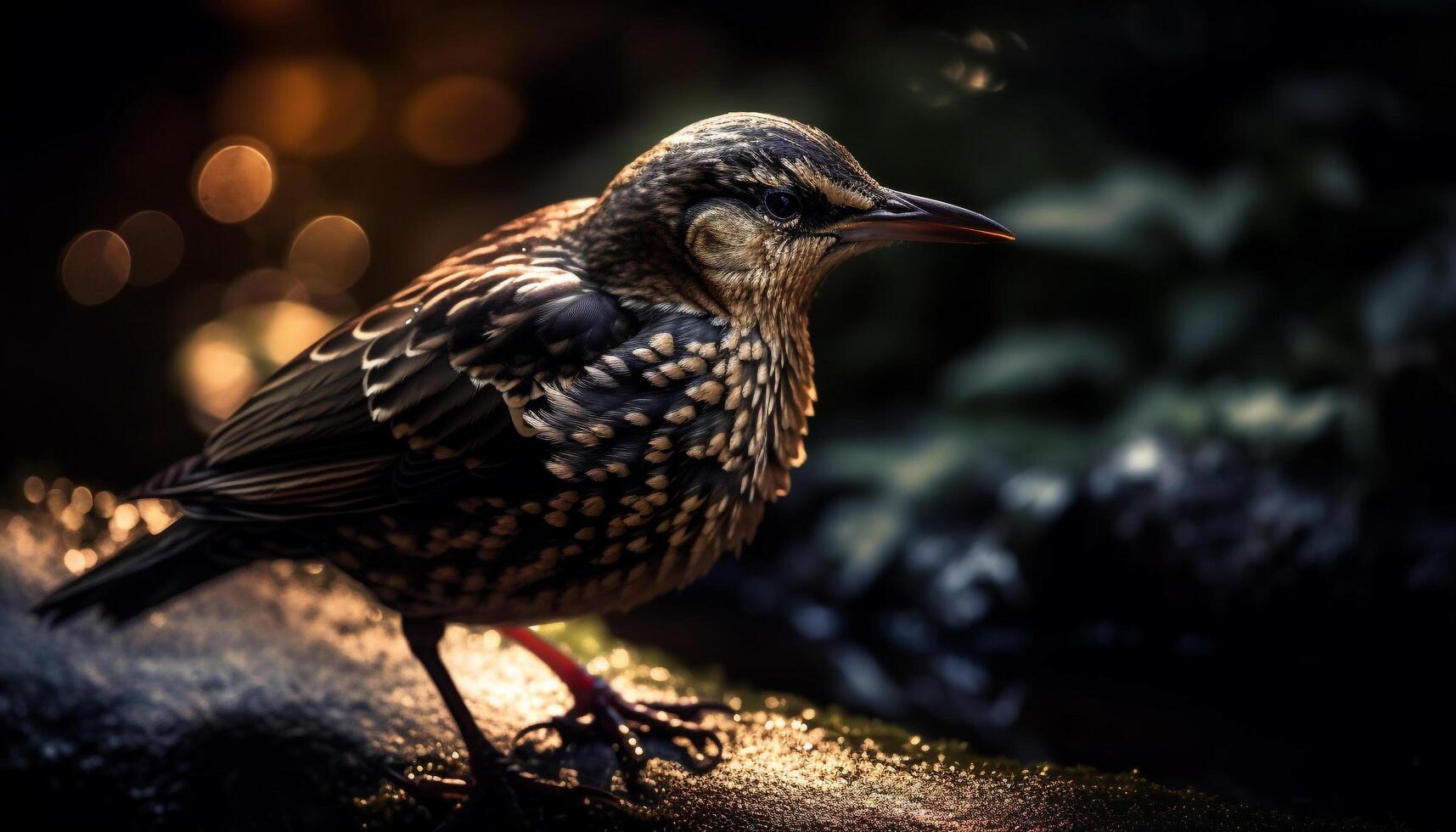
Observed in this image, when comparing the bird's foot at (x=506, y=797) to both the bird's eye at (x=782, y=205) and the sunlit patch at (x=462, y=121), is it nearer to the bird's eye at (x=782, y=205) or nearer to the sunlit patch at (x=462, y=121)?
the bird's eye at (x=782, y=205)

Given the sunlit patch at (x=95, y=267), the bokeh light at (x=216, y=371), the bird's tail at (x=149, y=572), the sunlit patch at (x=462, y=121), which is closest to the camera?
the bird's tail at (x=149, y=572)

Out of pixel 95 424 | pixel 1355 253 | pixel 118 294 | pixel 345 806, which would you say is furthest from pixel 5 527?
pixel 1355 253

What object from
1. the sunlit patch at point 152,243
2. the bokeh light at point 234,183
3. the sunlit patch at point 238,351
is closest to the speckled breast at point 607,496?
the sunlit patch at point 238,351

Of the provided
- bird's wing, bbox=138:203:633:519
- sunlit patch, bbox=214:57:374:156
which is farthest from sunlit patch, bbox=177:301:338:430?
bird's wing, bbox=138:203:633:519

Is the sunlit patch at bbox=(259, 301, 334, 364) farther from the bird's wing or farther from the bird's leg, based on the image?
the bird's leg

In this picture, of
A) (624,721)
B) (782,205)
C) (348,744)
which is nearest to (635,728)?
(624,721)

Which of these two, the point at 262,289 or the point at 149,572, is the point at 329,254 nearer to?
the point at 262,289

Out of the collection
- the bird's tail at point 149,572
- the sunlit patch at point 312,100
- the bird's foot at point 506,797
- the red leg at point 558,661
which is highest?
the sunlit patch at point 312,100
